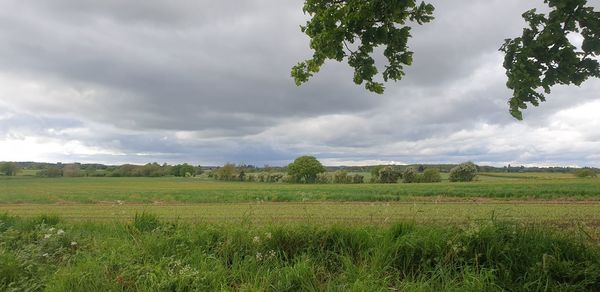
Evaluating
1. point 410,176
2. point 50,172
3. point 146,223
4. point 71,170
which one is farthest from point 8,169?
point 146,223

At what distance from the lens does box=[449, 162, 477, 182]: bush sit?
75062 millimetres

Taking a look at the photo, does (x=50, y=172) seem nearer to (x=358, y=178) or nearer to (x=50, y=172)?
(x=50, y=172)

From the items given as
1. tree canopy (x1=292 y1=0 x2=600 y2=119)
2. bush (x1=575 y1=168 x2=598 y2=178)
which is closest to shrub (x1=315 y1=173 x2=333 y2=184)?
bush (x1=575 y1=168 x2=598 y2=178)

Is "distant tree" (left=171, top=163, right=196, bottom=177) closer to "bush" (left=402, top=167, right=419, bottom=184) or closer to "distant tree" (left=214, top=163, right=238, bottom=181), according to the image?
"distant tree" (left=214, top=163, right=238, bottom=181)

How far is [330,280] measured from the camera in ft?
15.8

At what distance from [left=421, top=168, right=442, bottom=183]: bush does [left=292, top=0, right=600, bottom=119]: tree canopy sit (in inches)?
2694

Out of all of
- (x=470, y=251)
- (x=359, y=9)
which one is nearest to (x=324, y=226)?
(x=470, y=251)

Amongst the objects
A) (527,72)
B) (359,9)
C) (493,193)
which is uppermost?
(359,9)

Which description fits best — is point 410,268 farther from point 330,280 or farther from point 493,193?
point 493,193

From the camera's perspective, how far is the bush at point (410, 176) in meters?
75.6

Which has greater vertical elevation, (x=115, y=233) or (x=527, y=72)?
(x=527, y=72)

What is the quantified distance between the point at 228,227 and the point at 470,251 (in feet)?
11.1

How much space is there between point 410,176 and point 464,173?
9266 mm

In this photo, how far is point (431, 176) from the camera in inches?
2955
